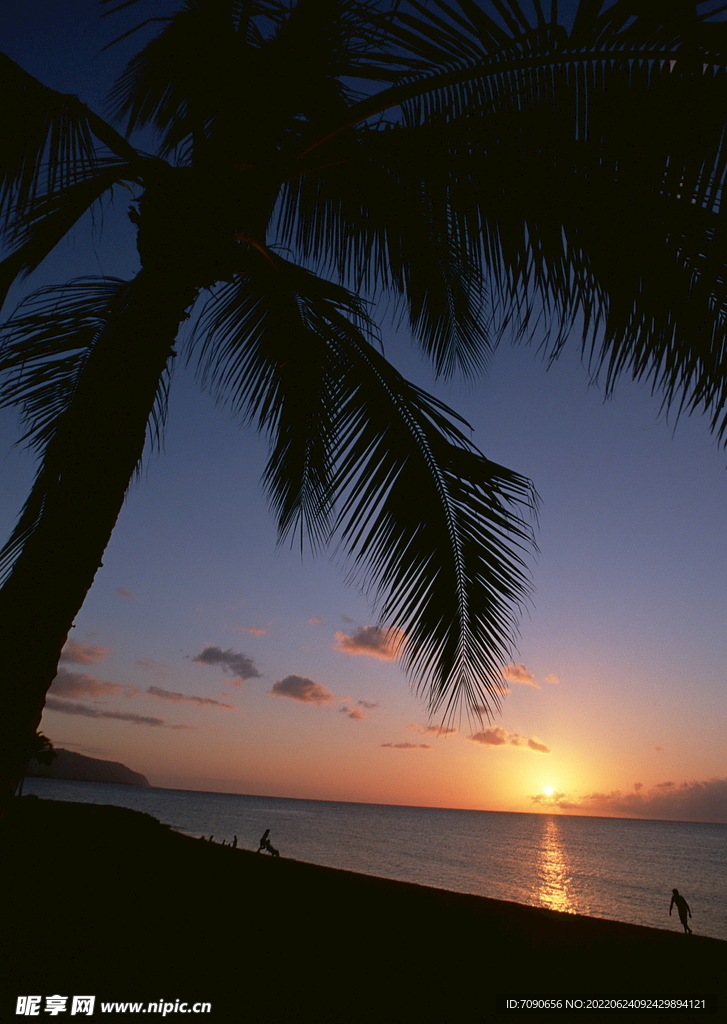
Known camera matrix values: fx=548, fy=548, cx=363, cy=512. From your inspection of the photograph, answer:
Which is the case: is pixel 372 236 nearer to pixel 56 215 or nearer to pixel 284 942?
pixel 56 215

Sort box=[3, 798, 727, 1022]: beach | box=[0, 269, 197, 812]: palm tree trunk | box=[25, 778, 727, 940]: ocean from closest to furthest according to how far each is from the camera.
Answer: box=[0, 269, 197, 812]: palm tree trunk → box=[3, 798, 727, 1022]: beach → box=[25, 778, 727, 940]: ocean

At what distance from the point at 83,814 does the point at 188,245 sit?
793 centimetres

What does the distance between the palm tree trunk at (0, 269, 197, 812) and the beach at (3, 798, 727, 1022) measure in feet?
5.94

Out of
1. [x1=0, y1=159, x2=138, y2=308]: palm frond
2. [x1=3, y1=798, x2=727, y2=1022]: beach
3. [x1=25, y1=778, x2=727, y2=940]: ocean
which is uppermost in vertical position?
[x1=0, y1=159, x2=138, y2=308]: palm frond

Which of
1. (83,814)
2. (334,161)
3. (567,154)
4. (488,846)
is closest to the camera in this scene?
(567,154)

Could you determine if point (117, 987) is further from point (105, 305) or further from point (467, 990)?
point (105, 305)

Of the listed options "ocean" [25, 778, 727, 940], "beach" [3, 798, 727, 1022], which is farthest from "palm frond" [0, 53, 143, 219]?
"ocean" [25, 778, 727, 940]

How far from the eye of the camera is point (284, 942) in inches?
173

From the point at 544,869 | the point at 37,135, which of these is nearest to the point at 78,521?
the point at 37,135

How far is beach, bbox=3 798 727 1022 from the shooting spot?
3363 millimetres

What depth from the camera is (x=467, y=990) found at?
3895mm

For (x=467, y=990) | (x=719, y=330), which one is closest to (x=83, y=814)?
(x=467, y=990)

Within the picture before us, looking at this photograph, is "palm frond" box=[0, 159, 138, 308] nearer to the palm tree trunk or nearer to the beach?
the palm tree trunk

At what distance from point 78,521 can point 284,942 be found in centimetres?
418
